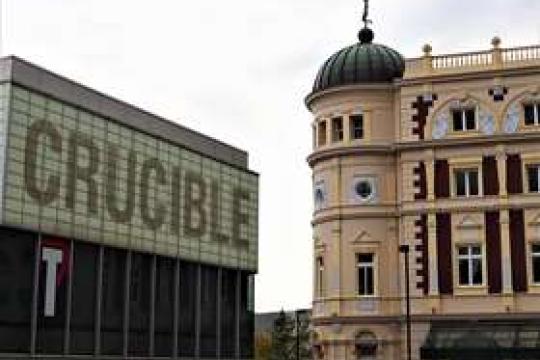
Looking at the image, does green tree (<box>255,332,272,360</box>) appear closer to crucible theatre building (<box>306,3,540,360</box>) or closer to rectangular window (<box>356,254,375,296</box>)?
crucible theatre building (<box>306,3,540,360</box>)

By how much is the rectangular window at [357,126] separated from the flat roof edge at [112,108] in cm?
690

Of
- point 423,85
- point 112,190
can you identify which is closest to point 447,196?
point 423,85

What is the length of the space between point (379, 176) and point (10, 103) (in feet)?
83.4

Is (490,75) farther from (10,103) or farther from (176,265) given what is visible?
(10,103)

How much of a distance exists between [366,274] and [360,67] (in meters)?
11.6

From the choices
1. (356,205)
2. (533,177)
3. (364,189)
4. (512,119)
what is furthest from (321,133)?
(533,177)

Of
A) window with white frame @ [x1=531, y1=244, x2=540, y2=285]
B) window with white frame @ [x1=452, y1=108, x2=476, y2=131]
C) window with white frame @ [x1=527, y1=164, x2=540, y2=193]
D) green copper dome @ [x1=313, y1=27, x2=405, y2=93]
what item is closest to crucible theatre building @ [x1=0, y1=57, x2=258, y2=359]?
green copper dome @ [x1=313, y1=27, x2=405, y2=93]

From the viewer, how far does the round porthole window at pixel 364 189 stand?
55969 mm

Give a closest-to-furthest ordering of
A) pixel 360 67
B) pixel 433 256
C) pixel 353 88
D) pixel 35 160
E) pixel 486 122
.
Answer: pixel 35 160 < pixel 433 256 < pixel 486 122 < pixel 353 88 < pixel 360 67

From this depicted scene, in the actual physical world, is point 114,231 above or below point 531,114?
below

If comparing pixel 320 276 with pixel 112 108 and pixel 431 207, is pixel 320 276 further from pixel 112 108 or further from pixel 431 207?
pixel 112 108

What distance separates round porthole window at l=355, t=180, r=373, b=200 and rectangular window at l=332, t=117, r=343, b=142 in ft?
9.59

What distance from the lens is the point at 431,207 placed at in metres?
54.1

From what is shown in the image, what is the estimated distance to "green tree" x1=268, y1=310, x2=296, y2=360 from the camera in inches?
4215
